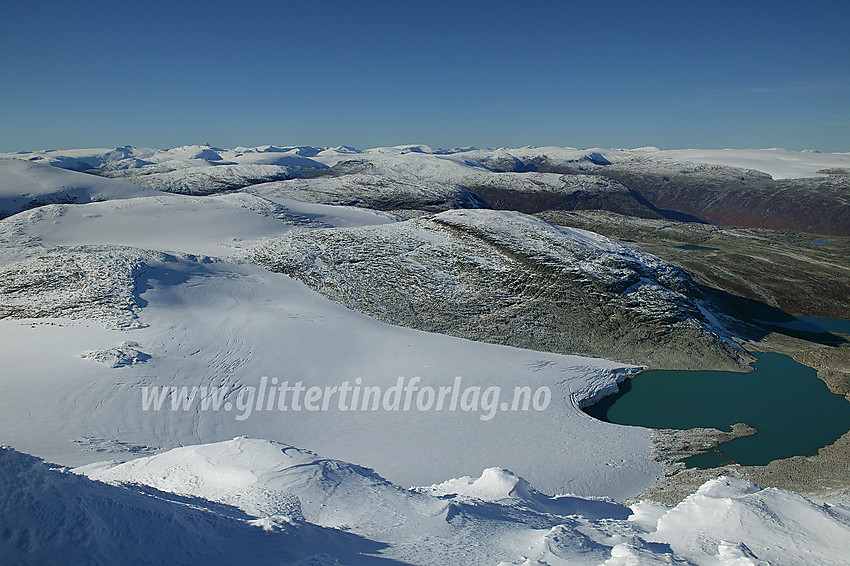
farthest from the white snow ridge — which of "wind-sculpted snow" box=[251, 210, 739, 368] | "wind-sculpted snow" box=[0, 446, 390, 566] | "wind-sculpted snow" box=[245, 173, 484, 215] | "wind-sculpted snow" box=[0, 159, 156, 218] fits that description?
"wind-sculpted snow" box=[245, 173, 484, 215]

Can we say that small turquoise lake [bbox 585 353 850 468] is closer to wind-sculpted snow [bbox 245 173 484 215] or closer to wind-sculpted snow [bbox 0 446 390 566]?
wind-sculpted snow [bbox 0 446 390 566]

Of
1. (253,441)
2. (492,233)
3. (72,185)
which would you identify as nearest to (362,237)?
(492,233)

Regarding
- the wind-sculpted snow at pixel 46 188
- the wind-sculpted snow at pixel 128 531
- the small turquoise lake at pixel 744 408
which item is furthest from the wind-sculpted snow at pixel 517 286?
the wind-sculpted snow at pixel 46 188

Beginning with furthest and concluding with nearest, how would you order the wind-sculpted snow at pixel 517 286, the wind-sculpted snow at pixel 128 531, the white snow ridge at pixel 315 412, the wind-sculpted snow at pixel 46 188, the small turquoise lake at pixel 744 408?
the wind-sculpted snow at pixel 46 188, the wind-sculpted snow at pixel 517 286, the small turquoise lake at pixel 744 408, the white snow ridge at pixel 315 412, the wind-sculpted snow at pixel 128 531

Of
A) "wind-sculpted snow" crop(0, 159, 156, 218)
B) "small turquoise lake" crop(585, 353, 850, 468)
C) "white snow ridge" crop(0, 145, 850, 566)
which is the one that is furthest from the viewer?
"wind-sculpted snow" crop(0, 159, 156, 218)

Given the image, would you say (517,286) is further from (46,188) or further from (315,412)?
(46,188)

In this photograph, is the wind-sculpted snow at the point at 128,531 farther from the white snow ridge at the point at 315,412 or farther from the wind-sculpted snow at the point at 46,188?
the wind-sculpted snow at the point at 46,188

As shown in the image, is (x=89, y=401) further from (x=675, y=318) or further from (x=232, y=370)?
(x=675, y=318)
